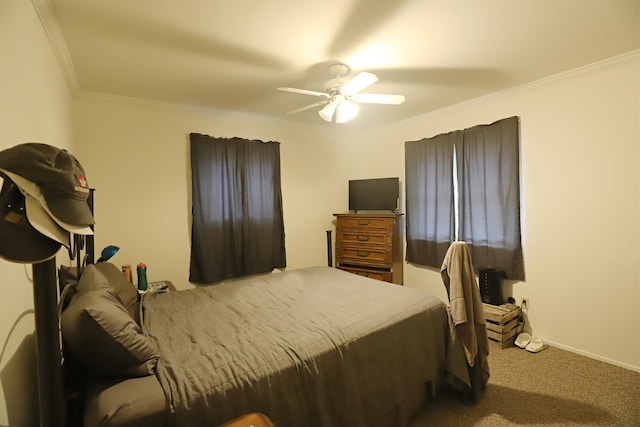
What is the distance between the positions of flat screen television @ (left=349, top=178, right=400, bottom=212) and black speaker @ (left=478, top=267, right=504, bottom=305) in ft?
4.46

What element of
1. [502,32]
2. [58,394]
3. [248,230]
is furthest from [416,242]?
[58,394]

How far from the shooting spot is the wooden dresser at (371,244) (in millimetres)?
3760

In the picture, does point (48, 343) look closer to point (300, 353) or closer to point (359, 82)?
point (300, 353)

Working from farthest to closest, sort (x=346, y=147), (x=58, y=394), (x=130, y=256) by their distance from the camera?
(x=346, y=147)
(x=130, y=256)
(x=58, y=394)

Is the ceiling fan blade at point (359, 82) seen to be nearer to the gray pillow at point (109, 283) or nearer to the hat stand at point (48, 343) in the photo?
the hat stand at point (48, 343)

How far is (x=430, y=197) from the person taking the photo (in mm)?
3670

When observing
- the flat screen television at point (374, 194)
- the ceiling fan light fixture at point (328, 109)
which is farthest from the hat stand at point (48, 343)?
the flat screen television at point (374, 194)

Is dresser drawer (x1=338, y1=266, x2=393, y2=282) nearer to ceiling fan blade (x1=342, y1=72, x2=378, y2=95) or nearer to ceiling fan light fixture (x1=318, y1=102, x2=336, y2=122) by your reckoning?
ceiling fan light fixture (x1=318, y1=102, x2=336, y2=122)

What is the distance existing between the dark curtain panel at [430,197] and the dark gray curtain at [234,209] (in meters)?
1.74

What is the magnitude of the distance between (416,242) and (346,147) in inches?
71.2

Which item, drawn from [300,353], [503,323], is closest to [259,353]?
[300,353]

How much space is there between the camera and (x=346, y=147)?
4.57m

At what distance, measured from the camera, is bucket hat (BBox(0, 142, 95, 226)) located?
0.70 meters

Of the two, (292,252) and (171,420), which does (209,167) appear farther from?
(171,420)
